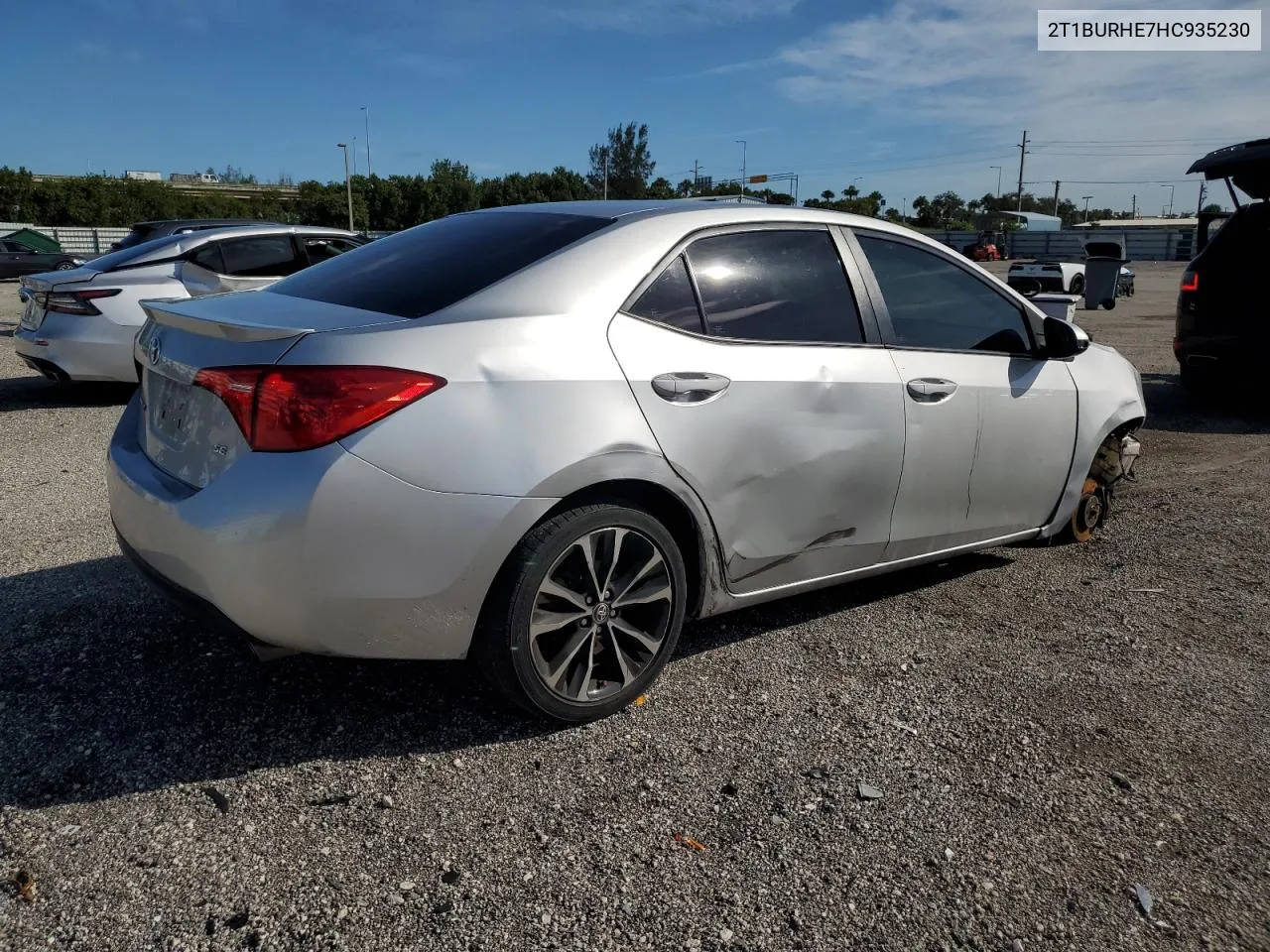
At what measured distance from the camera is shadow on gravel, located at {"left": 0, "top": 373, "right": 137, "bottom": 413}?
896 cm

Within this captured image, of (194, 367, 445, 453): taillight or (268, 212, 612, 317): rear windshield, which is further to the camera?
(268, 212, 612, 317): rear windshield

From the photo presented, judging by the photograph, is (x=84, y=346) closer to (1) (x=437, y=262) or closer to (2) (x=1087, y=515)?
(1) (x=437, y=262)

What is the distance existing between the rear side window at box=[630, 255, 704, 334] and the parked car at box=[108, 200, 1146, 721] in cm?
1

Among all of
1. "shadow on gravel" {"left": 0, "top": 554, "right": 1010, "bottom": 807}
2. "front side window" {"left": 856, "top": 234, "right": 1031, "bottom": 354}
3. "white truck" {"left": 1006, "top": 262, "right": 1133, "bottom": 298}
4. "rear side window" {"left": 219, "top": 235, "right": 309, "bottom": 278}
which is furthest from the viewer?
"white truck" {"left": 1006, "top": 262, "right": 1133, "bottom": 298}

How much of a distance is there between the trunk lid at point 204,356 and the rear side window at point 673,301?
798 millimetres

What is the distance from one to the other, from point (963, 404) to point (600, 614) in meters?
1.86

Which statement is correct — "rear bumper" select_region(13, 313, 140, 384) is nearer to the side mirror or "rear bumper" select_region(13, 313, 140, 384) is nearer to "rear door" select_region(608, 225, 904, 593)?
"rear door" select_region(608, 225, 904, 593)

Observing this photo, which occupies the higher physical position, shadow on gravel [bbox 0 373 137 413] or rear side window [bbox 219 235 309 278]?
rear side window [bbox 219 235 309 278]

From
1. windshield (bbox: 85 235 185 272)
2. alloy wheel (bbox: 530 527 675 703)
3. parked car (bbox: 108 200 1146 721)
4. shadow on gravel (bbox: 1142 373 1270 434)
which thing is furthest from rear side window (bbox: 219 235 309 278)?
shadow on gravel (bbox: 1142 373 1270 434)

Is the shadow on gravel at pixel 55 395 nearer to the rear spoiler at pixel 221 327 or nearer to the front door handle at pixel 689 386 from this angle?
the rear spoiler at pixel 221 327

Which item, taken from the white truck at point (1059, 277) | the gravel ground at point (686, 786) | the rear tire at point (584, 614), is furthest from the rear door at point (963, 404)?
the white truck at point (1059, 277)

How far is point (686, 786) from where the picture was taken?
9.42 feet

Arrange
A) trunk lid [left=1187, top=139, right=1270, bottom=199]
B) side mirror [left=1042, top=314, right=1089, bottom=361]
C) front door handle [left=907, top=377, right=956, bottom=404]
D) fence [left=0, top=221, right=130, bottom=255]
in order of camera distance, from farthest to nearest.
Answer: fence [left=0, top=221, right=130, bottom=255], trunk lid [left=1187, top=139, right=1270, bottom=199], side mirror [left=1042, top=314, right=1089, bottom=361], front door handle [left=907, top=377, right=956, bottom=404]

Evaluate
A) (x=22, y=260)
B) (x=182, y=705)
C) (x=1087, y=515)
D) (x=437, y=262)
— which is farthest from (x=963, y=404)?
(x=22, y=260)
